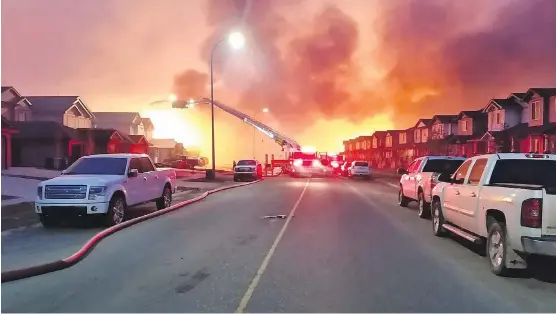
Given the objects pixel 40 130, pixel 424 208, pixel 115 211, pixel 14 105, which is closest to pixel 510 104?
pixel 424 208

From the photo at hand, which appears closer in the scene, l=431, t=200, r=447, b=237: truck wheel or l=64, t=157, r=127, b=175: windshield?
l=431, t=200, r=447, b=237: truck wheel

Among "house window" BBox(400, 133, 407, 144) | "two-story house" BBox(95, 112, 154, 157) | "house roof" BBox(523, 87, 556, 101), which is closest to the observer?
"house roof" BBox(523, 87, 556, 101)

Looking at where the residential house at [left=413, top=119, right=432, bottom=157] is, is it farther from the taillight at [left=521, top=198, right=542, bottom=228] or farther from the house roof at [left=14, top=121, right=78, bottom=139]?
the taillight at [left=521, top=198, right=542, bottom=228]

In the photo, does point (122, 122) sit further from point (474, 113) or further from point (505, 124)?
point (505, 124)

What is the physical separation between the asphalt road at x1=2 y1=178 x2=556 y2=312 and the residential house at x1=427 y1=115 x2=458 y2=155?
51218 mm

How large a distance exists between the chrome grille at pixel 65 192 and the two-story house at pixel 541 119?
110ft

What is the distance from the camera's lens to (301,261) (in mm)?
8586

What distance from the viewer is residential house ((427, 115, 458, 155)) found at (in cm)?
6138

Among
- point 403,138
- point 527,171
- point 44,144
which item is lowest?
point 527,171

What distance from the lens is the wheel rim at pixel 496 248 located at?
771 centimetres

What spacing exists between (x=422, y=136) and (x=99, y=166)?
6350cm

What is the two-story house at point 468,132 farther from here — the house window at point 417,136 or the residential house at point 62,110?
the residential house at point 62,110

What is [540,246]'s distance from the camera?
6984 mm

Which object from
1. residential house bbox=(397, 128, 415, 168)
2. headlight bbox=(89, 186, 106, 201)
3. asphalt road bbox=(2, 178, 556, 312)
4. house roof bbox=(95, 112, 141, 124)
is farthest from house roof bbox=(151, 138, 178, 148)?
asphalt road bbox=(2, 178, 556, 312)
